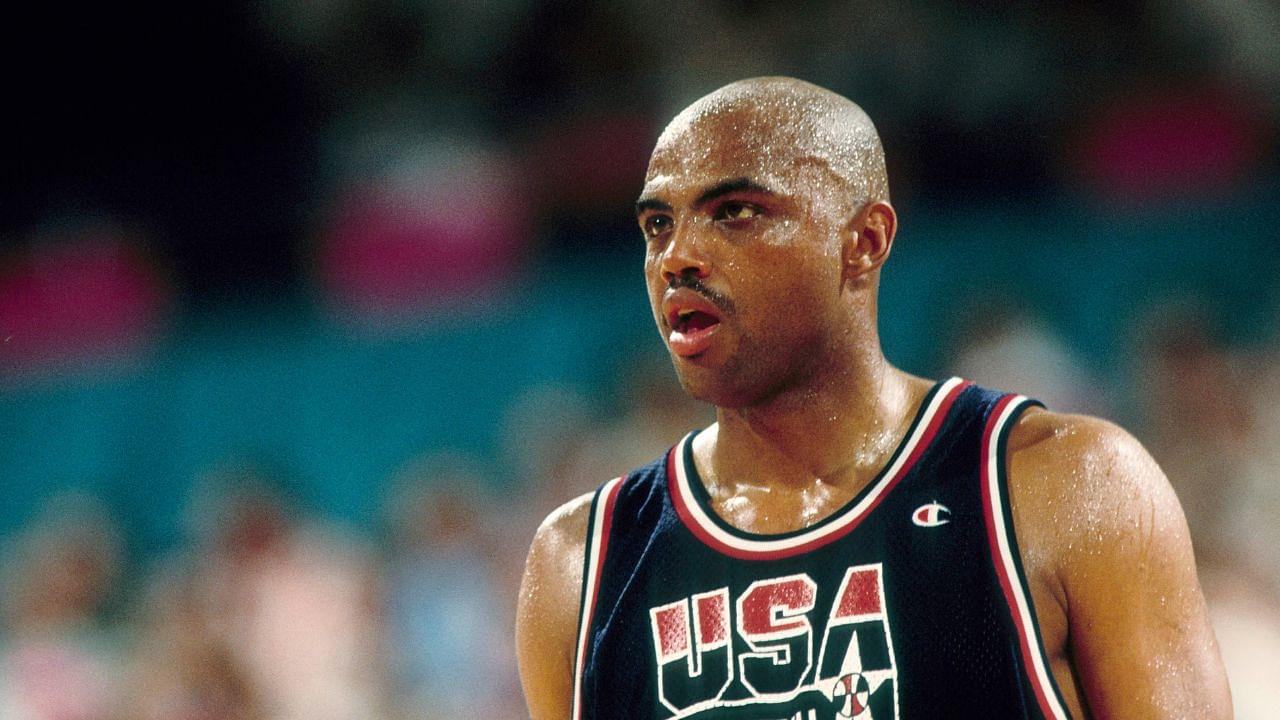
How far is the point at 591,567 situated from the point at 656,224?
0.63 meters

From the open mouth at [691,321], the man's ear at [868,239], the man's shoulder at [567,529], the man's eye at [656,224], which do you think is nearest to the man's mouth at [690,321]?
the open mouth at [691,321]

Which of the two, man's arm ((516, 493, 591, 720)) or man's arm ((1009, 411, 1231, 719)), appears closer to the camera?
man's arm ((1009, 411, 1231, 719))

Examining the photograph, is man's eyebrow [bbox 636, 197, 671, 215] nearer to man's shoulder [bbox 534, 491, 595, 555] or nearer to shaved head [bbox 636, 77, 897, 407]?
shaved head [bbox 636, 77, 897, 407]

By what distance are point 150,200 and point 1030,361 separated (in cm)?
509

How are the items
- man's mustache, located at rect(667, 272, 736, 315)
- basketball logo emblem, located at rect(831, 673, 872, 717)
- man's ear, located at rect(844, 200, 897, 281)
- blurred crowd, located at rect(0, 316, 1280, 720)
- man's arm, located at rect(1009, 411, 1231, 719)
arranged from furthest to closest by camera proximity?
blurred crowd, located at rect(0, 316, 1280, 720)
man's ear, located at rect(844, 200, 897, 281)
man's mustache, located at rect(667, 272, 736, 315)
basketball logo emblem, located at rect(831, 673, 872, 717)
man's arm, located at rect(1009, 411, 1231, 719)

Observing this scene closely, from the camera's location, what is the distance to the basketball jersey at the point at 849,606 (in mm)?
2400

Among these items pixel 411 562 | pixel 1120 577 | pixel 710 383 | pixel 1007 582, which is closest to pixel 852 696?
pixel 1007 582

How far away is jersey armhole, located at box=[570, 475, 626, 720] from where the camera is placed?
8.99ft

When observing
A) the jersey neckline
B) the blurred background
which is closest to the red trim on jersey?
the jersey neckline

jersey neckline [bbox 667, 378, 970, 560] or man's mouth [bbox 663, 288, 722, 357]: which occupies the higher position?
man's mouth [bbox 663, 288, 722, 357]

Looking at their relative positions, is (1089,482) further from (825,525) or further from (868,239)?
(868,239)

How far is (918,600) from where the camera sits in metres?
2.47

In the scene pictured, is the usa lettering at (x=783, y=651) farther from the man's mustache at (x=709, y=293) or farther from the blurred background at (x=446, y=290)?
the blurred background at (x=446, y=290)

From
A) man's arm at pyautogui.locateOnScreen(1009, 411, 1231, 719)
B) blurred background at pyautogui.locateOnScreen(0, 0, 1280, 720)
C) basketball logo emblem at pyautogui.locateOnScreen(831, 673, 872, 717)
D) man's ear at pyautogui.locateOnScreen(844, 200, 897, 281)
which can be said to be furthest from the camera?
blurred background at pyautogui.locateOnScreen(0, 0, 1280, 720)
